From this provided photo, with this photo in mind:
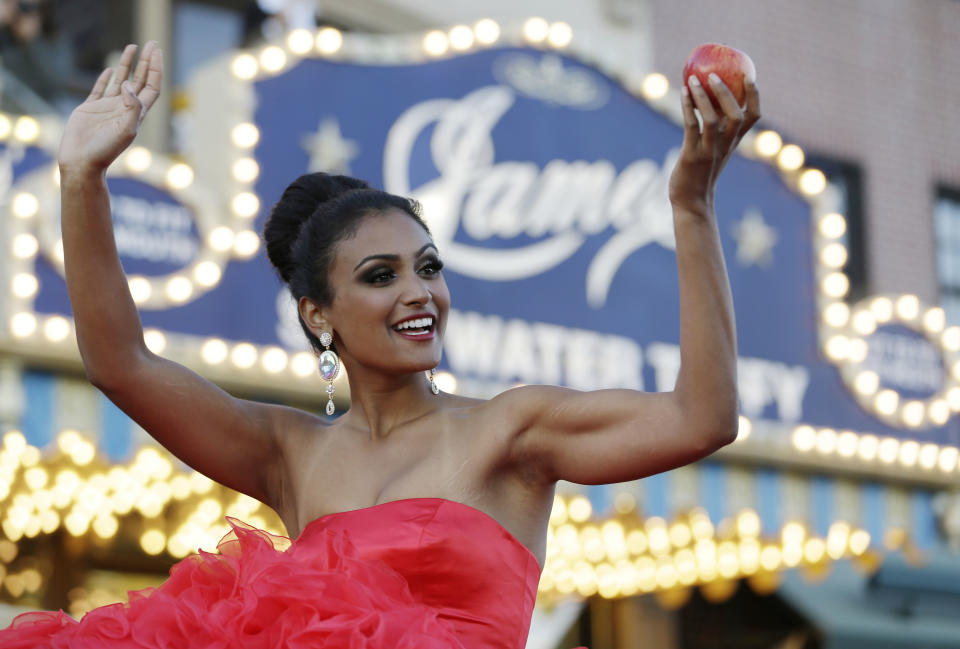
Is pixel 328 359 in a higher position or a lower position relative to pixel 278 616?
higher

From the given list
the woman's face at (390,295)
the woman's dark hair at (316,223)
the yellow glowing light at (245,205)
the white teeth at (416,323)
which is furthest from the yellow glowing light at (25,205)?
the white teeth at (416,323)

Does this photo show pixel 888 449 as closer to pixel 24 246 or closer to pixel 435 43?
pixel 435 43

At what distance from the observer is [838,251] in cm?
789

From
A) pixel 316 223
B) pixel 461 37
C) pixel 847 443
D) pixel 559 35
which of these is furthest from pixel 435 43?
pixel 316 223

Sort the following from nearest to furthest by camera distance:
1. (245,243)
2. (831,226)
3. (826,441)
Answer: (245,243)
(826,441)
(831,226)

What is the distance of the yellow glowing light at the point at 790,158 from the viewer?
25.9 feet

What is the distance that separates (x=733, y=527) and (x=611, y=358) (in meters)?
1.05

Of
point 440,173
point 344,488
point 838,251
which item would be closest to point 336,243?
point 344,488

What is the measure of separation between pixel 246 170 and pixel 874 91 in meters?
6.29

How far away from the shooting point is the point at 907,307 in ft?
26.5

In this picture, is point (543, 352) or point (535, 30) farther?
point (535, 30)

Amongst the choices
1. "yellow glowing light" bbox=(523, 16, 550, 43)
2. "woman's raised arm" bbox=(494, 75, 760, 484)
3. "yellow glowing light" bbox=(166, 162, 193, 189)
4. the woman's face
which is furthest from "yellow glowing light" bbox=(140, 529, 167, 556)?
"woman's raised arm" bbox=(494, 75, 760, 484)

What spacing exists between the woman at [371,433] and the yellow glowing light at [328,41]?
13.6 feet

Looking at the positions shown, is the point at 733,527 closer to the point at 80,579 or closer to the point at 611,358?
the point at 611,358
